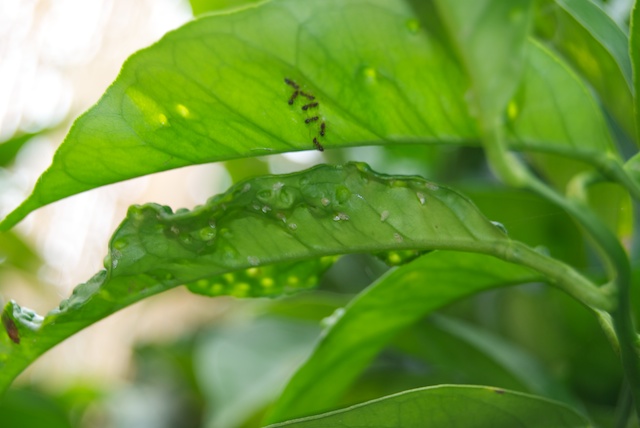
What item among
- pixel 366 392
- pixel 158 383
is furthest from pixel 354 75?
pixel 158 383

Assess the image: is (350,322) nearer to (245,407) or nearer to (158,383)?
(245,407)

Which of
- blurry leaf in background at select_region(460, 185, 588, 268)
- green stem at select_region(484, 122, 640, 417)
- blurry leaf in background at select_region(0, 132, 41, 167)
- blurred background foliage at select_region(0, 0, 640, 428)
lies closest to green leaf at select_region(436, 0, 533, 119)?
green stem at select_region(484, 122, 640, 417)

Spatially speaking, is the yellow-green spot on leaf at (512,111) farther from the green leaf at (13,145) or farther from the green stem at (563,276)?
the green leaf at (13,145)

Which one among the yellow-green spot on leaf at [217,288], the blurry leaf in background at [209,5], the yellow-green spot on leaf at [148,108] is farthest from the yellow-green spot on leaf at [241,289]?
the blurry leaf in background at [209,5]

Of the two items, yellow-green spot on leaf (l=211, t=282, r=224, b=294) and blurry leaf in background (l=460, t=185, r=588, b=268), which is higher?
yellow-green spot on leaf (l=211, t=282, r=224, b=294)

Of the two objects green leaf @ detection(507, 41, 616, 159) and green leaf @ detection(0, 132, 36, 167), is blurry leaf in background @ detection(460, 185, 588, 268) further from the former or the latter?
green leaf @ detection(0, 132, 36, 167)

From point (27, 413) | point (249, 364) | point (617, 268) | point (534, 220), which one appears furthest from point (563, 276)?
point (27, 413)
